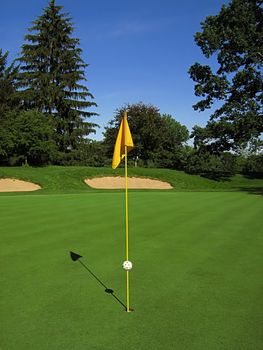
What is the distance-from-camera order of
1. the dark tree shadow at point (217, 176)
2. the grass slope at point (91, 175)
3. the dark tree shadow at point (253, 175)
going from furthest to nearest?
the dark tree shadow at point (253, 175)
the dark tree shadow at point (217, 176)
the grass slope at point (91, 175)

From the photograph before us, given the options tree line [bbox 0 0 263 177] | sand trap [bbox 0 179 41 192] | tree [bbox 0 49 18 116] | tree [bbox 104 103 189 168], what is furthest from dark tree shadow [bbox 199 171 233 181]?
tree [bbox 0 49 18 116]

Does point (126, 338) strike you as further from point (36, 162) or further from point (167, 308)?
point (36, 162)

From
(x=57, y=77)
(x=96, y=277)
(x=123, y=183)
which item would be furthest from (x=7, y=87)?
(x=96, y=277)

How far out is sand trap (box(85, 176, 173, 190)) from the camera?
118 feet

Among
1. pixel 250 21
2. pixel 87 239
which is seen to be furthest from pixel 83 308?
pixel 250 21

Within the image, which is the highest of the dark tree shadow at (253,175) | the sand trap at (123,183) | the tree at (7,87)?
the tree at (7,87)

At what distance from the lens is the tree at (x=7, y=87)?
5528cm

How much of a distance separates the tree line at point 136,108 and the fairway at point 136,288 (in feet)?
105

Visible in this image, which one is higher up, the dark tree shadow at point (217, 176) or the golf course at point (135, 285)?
the golf course at point (135, 285)

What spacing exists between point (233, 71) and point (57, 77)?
2658 centimetres

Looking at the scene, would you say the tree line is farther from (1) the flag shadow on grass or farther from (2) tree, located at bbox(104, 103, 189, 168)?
(1) the flag shadow on grass

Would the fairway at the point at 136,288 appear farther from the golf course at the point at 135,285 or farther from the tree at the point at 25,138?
the tree at the point at 25,138

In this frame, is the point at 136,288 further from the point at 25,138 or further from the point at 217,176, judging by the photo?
the point at 217,176

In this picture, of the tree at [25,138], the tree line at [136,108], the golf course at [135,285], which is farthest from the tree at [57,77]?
the golf course at [135,285]
